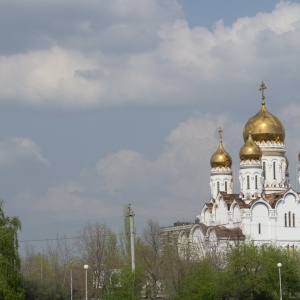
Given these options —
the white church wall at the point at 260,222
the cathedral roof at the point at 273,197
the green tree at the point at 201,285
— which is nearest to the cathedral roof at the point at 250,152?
the cathedral roof at the point at 273,197

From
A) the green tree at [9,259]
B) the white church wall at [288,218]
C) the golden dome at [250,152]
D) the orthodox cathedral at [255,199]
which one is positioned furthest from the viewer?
the white church wall at [288,218]

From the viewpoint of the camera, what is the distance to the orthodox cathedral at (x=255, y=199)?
249 feet

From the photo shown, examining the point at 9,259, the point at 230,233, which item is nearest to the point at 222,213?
the point at 230,233

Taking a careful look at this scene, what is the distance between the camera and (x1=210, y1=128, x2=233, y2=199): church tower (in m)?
81.4

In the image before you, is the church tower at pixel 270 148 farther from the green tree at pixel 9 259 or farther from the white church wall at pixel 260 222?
the green tree at pixel 9 259

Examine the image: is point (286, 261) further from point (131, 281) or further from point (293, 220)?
point (293, 220)

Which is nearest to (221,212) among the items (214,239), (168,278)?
(214,239)

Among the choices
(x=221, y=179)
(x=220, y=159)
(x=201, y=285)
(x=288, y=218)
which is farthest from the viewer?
(x=221, y=179)

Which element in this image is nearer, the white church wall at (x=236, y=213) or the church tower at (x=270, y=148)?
the white church wall at (x=236, y=213)

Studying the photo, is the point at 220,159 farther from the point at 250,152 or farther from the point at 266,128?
the point at 250,152

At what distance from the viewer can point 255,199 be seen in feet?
249

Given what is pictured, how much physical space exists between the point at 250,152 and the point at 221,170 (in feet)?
18.5

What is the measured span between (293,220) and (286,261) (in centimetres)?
2412

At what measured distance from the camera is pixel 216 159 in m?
81.5
